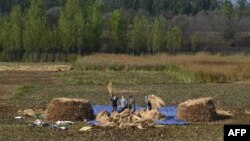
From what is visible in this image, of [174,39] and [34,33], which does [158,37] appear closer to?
[174,39]

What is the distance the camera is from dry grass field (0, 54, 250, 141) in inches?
768

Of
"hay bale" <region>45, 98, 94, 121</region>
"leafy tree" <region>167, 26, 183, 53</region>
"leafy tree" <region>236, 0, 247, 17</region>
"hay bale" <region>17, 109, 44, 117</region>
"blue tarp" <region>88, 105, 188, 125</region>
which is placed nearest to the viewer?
"blue tarp" <region>88, 105, 188, 125</region>

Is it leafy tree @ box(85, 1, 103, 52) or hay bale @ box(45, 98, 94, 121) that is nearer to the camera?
hay bale @ box(45, 98, 94, 121)

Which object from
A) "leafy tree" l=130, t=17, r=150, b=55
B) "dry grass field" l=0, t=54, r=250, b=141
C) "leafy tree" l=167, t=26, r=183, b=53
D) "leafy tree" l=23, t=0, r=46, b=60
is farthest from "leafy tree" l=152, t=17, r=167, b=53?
"dry grass field" l=0, t=54, r=250, b=141

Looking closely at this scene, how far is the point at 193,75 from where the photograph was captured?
46438 mm

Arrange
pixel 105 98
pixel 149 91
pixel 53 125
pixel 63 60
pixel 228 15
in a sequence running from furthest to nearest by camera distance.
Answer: pixel 228 15 < pixel 63 60 < pixel 149 91 < pixel 105 98 < pixel 53 125

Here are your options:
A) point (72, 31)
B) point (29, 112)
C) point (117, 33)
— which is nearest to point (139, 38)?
point (117, 33)

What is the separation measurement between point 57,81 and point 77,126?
25222 mm

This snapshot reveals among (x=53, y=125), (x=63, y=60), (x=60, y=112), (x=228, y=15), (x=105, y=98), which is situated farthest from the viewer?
(x=228, y=15)

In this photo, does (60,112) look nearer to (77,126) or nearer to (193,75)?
(77,126)

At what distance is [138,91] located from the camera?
36.7 metres

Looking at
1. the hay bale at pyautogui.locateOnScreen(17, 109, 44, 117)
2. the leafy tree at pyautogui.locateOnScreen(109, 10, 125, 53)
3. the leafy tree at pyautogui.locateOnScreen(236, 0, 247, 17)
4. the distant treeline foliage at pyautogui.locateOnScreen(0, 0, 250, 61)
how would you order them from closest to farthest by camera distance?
the hay bale at pyautogui.locateOnScreen(17, 109, 44, 117) → the distant treeline foliage at pyautogui.locateOnScreen(0, 0, 250, 61) → the leafy tree at pyautogui.locateOnScreen(109, 10, 125, 53) → the leafy tree at pyautogui.locateOnScreen(236, 0, 247, 17)

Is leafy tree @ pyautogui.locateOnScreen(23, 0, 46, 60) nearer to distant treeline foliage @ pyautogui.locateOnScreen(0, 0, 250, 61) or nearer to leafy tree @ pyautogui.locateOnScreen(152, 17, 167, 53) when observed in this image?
distant treeline foliage @ pyautogui.locateOnScreen(0, 0, 250, 61)

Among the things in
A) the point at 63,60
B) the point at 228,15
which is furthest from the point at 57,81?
the point at 228,15
